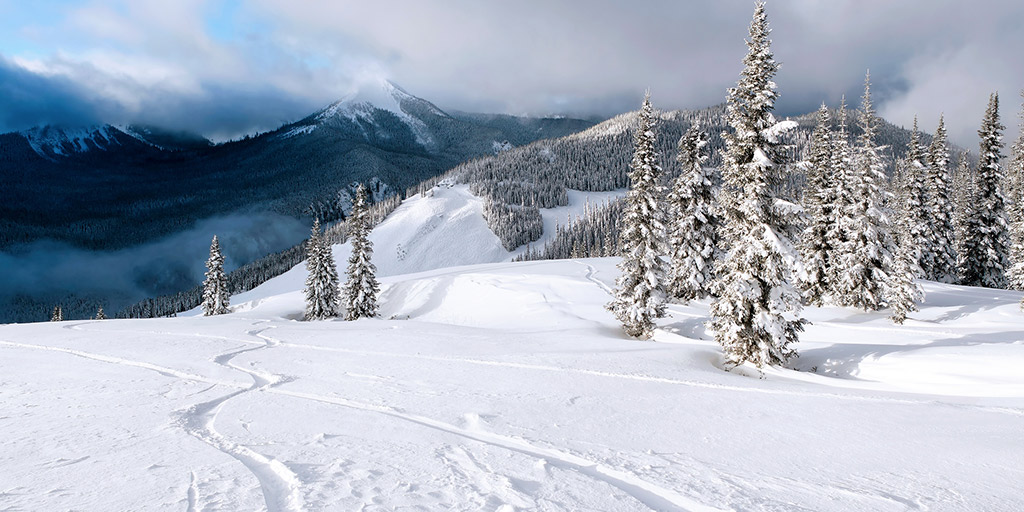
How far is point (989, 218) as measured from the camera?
38.1 metres

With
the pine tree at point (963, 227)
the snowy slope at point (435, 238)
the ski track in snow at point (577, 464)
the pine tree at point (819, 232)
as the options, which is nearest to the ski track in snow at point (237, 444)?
the ski track in snow at point (577, 464)

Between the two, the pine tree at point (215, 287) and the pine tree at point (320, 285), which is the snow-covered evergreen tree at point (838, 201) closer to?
the pine tree at point (320, 285)

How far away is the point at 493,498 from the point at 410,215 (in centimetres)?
17640

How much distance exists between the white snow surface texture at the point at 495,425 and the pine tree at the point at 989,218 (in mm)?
26803

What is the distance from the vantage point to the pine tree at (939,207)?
38562mm

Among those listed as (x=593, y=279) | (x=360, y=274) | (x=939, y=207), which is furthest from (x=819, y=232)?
(x=360, y=274)

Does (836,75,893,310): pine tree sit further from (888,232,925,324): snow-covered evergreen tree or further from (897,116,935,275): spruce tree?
(897,116,935,275): spruce tree

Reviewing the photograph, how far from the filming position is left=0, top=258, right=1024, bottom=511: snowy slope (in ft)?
15.8

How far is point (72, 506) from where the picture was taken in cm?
416

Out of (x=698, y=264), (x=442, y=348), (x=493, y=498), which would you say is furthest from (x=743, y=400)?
(x=698, y=264)

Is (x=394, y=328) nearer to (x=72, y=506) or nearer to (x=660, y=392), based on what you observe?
(x=660, y=392)

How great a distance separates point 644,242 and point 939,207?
32.7m

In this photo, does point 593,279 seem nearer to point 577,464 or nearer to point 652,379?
point 652,379

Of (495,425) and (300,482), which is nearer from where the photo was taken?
(300,482)
